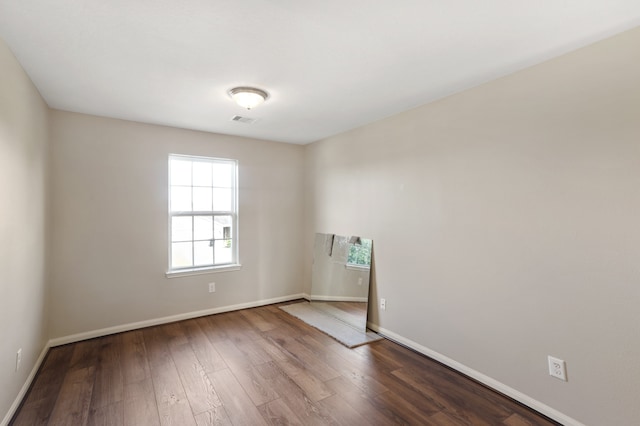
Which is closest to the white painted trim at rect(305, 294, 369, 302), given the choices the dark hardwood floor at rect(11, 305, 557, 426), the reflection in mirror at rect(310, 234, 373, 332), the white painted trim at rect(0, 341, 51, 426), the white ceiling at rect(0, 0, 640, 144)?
the reflection in mirror at rect(310, 234, 373, 332)

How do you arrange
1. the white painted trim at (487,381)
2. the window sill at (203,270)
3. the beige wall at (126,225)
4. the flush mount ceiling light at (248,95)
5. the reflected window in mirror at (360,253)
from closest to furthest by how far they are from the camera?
the white painted trim at (487,381) < the flush mount ceiling light at (248,95) < the beige wall at (126,225) < the reflected window in mirror at (360,253) < the window sill at (203,270)

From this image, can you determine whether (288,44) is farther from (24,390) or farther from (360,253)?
(24,390)

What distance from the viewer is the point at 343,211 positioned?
3887 millimetres

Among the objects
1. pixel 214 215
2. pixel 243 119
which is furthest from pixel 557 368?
pixel 214 215

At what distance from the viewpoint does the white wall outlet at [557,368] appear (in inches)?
74.9

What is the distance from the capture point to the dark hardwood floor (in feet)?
6.45

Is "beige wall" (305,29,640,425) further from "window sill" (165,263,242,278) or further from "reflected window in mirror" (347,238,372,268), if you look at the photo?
"window sill" (165,263,242,278)

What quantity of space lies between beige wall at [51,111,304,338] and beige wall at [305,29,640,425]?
2062 mm

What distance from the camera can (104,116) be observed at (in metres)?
3.20

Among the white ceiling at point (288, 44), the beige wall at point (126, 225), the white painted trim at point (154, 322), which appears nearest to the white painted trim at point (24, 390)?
the white painted trim at point (154, 322)

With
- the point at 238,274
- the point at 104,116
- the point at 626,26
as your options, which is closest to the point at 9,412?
the point at 238,274

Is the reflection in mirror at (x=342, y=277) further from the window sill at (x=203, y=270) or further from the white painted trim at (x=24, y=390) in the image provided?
the white painted trim at (x=24, y=390)

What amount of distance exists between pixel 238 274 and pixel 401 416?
276cm

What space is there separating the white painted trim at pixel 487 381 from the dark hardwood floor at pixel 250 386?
6 centimetres
